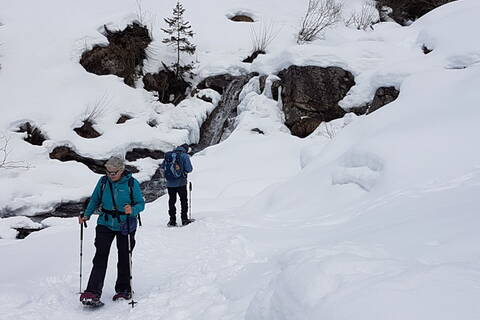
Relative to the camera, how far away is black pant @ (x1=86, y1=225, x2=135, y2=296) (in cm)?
427

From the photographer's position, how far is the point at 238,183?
11.0 metres

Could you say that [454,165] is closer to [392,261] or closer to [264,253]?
[264,253]

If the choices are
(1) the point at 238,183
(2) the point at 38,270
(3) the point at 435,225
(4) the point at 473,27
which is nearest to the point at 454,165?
(3) the point at 435,225

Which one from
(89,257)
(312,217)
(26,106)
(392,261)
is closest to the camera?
(392,261)

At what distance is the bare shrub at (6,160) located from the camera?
40.4 feet

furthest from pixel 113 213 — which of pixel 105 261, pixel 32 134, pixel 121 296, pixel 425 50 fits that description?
pixel 425 50

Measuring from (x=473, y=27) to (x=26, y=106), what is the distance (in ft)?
48.3

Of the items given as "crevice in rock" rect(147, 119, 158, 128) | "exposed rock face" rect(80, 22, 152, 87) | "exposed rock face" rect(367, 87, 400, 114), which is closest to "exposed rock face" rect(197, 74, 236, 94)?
"exposed rock face" rect(80, 22, 152, 87)

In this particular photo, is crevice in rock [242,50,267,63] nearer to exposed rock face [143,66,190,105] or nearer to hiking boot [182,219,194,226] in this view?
exposed rock face [143,66,190,105]

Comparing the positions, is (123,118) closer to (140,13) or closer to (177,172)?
(140,13)

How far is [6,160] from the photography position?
12609 mm

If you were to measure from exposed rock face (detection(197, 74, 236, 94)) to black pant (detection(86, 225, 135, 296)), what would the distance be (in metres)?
14.4

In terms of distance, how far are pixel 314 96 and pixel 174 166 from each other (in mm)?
8135

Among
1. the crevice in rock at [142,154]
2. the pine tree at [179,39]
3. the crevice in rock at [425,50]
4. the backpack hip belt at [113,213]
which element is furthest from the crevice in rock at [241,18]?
the backpack hip belt at [113,213]
